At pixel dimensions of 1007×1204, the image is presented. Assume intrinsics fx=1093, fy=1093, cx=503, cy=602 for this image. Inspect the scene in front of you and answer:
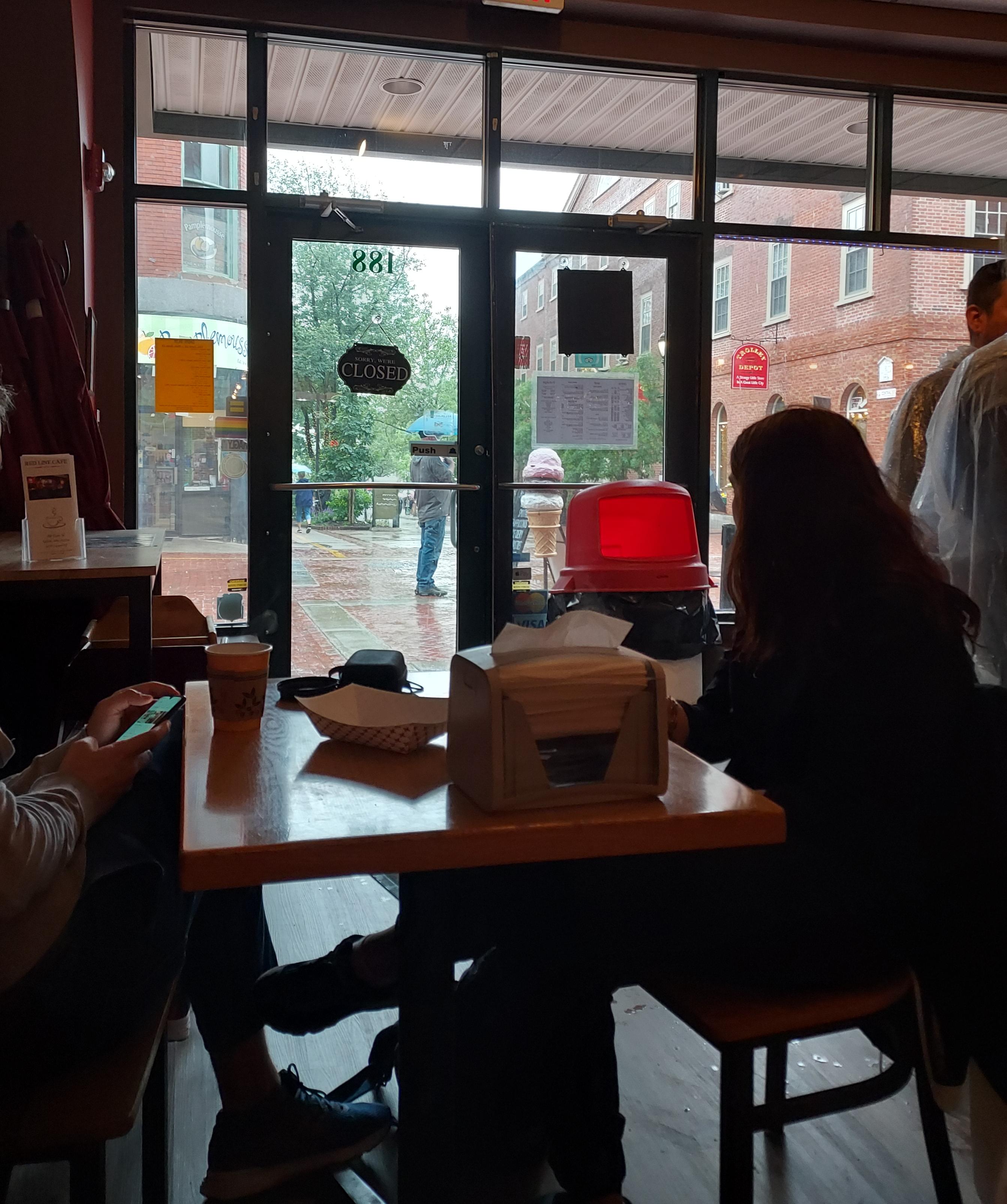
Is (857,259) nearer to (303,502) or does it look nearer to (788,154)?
(788,154)

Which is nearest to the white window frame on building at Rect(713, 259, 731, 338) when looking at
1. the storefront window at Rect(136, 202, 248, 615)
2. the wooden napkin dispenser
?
the storefront window at Rect(136, 202, 248, 615)

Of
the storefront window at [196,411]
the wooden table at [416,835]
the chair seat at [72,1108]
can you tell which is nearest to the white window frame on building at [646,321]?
the storefront window at [196,411]

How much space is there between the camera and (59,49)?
3.69 meters

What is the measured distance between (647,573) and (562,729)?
2588mm

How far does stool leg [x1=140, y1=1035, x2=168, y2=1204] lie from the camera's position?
57.4 inches

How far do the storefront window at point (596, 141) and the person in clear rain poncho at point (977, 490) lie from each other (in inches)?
94.4

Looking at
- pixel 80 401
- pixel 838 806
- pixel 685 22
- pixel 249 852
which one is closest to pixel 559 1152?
pixel 838 806

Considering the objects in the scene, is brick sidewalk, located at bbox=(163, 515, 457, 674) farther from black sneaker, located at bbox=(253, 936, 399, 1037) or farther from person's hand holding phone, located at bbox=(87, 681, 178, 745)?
person's hand holding phone, located at bbox=(87, 681, 178, 745)

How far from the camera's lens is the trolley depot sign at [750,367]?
16.1ft

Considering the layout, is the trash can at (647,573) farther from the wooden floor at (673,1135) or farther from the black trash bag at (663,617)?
the wooden floor at (673,1135)

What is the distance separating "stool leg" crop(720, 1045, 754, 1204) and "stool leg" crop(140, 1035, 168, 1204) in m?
0.73

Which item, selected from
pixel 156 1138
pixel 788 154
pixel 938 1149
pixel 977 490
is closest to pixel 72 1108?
pixel 156 1138

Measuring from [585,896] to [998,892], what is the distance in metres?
0.48

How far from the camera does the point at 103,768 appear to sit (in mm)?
1259
